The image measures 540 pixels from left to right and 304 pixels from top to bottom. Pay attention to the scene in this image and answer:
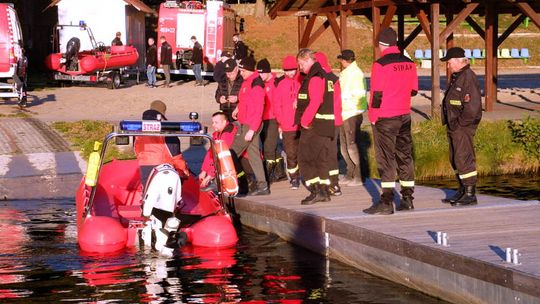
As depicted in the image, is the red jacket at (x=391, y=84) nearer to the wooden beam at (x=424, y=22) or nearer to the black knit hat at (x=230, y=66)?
the black knit hat at (x=230, y=66)

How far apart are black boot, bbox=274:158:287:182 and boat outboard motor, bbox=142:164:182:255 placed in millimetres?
4479

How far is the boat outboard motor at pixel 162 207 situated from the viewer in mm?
13406

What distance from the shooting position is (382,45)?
13.5 meters

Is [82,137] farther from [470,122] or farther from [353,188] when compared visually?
[470,122]

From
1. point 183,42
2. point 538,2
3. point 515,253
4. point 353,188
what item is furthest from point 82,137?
point 183,42

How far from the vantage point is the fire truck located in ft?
152

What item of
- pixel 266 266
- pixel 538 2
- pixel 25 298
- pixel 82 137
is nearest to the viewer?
pixel 25 298

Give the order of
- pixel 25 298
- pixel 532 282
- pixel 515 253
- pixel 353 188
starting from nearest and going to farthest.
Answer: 1. pixel 532 282
2. pixel 515 253
3. pixel 25 298
4. pixel 353 188

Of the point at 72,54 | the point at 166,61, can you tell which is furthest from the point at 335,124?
the point at 166,61

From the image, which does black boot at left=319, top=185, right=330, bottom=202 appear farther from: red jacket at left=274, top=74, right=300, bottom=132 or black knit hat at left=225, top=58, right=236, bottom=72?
black knit hat at left=225, top=58, right=236, bottom=72

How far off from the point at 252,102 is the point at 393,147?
3.12 meters

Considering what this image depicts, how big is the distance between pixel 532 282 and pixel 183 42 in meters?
38.6

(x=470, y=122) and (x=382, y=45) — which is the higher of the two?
(x=382, y=45)

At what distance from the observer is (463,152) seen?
14.2 metres
